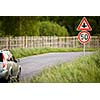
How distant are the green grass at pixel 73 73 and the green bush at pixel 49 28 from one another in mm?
620

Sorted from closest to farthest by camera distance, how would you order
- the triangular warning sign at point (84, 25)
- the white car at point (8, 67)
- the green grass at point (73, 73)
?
the white car at point (8, 67), the green grass at point (73, 73), the triangular warning sign at point (84, 25)

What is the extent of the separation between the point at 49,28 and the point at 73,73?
1.00 metres

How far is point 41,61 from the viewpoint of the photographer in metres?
13.5

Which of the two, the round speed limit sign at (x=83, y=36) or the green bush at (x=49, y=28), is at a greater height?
the green bush at (x=49, y=28)

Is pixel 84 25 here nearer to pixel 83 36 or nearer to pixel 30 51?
pixel 83 36

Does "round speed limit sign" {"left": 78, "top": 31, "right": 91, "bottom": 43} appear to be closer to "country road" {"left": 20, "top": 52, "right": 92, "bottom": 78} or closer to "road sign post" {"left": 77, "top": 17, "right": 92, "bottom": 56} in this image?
"road sign post" {"left": 77, "top": 17, "right": 92, "bottom": 56}

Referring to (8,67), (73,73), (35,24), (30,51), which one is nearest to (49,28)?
(35,24)

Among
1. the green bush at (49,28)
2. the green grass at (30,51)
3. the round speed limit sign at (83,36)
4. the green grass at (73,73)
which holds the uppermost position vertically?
the green bush at (49,28)

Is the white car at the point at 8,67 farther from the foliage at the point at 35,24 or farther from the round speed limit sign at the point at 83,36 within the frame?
the round speed limit sign at the point at 83,36

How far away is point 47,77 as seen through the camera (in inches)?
528

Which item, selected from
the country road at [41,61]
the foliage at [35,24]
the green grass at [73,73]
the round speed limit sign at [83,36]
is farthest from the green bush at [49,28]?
the green grass at [73,73]

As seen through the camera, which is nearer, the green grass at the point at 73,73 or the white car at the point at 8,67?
the white car at the point at 8,67

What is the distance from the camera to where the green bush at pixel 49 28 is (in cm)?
1358
